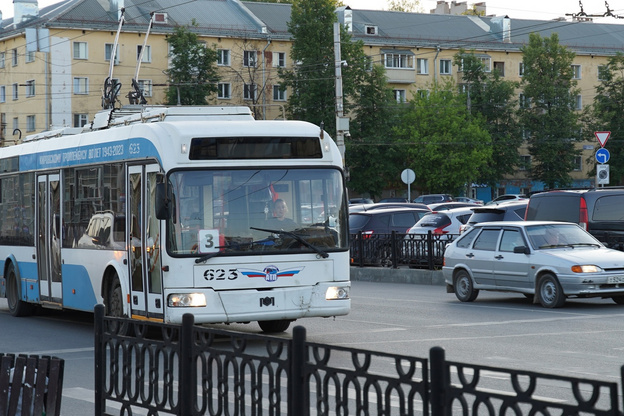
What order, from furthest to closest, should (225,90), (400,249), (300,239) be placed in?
(225,90), (400,249), (300,239)

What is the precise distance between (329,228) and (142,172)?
2.45 meters

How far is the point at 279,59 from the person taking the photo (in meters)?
84.9

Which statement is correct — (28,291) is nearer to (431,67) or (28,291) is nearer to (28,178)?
(28,178)

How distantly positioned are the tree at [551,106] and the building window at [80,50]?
106 feet

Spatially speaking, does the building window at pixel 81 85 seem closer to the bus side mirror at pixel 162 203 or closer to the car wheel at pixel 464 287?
the car wheel at pixel 464 287

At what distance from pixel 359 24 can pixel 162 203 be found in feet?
254

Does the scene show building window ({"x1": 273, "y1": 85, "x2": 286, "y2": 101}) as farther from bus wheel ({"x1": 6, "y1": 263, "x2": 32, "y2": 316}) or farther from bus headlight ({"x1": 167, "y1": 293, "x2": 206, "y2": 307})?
bus headlight ({"x1": 167, "y1": 293, "x2": 206, "y2": 307})

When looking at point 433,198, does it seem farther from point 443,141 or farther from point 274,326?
point 274,326

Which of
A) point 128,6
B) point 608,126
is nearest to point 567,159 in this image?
point 608,126

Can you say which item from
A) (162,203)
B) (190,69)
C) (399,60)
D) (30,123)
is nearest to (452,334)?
(162,203)

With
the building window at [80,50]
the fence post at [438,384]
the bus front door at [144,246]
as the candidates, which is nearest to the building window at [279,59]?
the building window at [80,50]

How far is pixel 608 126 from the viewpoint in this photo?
3366 inches

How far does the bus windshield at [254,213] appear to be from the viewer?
12.8 meters

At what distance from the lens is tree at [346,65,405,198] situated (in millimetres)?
78812
